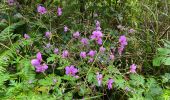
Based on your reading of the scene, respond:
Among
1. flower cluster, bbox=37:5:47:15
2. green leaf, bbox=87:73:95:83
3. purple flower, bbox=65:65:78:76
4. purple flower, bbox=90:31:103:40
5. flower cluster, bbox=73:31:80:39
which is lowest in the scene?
green leaf, bbox=87:73:95:83

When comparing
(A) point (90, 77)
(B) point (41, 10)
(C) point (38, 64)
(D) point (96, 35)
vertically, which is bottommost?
(A) point (90, 77)

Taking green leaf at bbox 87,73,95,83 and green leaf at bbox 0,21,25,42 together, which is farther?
green leaf at bbox 0,21,25,42

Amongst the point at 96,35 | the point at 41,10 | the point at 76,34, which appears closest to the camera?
the point at 96,35

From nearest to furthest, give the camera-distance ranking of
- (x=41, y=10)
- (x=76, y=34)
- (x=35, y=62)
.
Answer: (x=35, y=62), (x=76, y=34), (x=41, y=10)

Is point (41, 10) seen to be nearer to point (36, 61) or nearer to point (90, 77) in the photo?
point (36, 61)

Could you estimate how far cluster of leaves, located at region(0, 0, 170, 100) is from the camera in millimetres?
2766

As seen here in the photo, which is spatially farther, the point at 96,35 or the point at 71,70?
the point at 96,35

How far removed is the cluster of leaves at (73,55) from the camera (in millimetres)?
2766

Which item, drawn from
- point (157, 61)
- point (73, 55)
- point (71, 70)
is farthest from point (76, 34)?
point (157, 61)

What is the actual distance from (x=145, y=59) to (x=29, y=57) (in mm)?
1074

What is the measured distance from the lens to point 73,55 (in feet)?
9.71

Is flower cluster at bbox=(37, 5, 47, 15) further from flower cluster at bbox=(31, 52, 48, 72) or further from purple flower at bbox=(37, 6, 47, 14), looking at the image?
flower cluster at bbox=(31, 52, 48, 72)

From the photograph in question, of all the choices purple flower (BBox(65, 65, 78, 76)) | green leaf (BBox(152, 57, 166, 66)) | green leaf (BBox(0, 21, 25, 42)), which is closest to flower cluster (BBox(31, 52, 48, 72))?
purple flower (BBox(65, 65, 78, 76))

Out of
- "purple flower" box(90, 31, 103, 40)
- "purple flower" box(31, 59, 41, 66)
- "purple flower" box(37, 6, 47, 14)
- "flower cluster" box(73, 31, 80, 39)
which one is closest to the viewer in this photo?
"purple flower" box(31, 59, 41, 66)
